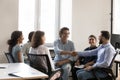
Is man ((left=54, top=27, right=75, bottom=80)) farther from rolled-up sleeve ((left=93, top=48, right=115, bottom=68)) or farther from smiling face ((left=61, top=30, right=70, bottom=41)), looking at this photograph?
rolled-up sleeve ((left=93, top=48, right=115, bottom=68))

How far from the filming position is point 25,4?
6.33 metres

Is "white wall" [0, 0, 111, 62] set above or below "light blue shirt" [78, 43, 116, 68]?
above

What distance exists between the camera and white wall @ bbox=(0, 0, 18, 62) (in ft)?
18.5

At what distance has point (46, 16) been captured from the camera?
659 cm

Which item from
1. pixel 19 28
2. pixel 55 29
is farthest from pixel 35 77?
pixel 55 29

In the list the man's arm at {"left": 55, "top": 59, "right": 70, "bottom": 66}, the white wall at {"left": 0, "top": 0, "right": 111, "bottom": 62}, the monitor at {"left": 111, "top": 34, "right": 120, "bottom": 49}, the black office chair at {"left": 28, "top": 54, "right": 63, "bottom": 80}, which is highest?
the white wall at {"left": 0, "top": 0, "right": 111, "bottom": 62}

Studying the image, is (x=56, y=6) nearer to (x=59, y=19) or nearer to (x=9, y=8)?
(x=59, y=19)

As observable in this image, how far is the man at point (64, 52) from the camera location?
5.07 meters

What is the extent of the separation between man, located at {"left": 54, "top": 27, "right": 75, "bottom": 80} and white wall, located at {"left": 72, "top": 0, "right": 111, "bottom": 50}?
916mm

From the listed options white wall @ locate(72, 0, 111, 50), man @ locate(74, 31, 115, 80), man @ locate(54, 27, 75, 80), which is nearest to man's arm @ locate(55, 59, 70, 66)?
man @ locate(54, 27, 75, 80)

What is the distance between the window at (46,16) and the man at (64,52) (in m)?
1.03

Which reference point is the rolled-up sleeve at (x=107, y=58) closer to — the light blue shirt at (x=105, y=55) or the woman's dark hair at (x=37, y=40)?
the light blue shirt at (x=105, y=55)

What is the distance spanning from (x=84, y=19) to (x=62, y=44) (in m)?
1.23

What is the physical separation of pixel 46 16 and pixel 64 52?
5.65 feet
